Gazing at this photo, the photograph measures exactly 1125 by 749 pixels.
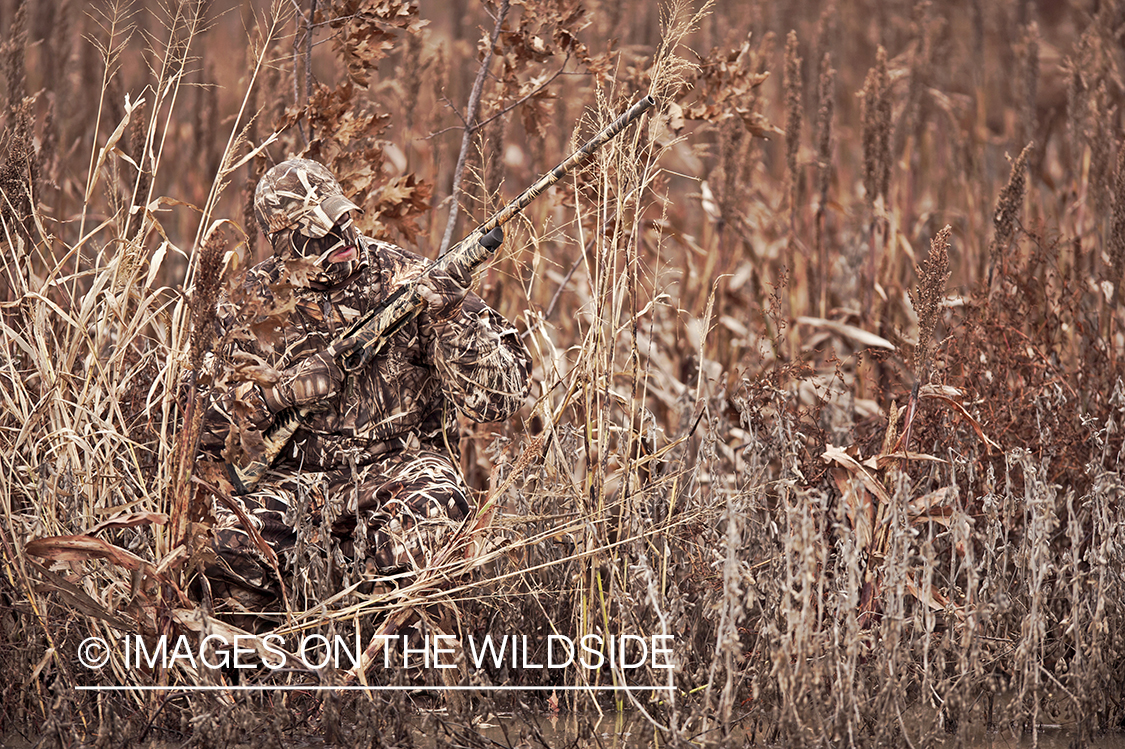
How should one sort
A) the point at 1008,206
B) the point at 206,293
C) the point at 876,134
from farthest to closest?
the point at 876,134, the point at 1008,206, the point at 206,293

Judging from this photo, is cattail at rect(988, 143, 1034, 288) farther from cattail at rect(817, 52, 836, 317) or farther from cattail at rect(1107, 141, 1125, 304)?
cattail at rect(817, 52, 836, 317)

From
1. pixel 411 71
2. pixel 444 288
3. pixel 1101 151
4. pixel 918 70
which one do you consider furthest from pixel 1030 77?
pixel 444 288

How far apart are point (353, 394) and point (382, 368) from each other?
3.8 inches

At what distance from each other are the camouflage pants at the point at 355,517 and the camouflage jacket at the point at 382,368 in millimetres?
74

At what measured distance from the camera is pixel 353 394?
265cm

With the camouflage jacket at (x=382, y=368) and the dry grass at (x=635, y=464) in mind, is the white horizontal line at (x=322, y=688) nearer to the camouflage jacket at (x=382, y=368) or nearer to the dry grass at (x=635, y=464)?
the dry grass at (x=635, y=464)

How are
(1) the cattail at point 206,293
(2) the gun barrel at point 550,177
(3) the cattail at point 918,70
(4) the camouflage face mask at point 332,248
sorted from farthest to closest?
(3) the cattail at point 918,70 → (4) the camouflage face mask at point 332,248 → (2) the gun barrel at point 550,177 → (1) the cattail at point 206,293

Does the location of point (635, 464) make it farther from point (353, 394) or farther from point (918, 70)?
point (918, 70)

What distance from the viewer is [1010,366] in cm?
297

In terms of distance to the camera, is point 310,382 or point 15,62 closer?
point 310,382

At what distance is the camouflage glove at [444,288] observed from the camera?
242cm

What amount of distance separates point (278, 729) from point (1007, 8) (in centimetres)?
480

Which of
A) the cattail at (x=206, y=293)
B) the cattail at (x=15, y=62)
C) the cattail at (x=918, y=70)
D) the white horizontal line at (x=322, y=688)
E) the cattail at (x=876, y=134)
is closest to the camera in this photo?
the cattail at (x=206, y=293)

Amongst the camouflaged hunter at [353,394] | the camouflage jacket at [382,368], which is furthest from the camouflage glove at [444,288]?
the camouflage jacket at [382,368]
